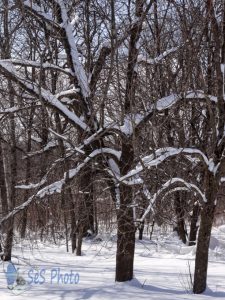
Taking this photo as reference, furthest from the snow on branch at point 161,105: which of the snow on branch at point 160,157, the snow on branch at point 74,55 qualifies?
the snow on branch at point 74,55

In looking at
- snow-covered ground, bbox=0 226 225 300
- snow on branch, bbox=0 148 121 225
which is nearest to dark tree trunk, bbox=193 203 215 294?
snow-covered ground, bbox=0 226 225 300

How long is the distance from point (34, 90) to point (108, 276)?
11.0 ft

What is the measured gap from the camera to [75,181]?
6.98 meters

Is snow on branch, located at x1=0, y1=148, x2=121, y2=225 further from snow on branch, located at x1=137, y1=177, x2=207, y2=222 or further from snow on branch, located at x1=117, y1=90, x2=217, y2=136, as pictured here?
snow on branch, located at x1=137, y1=177, x2=207, y2=222

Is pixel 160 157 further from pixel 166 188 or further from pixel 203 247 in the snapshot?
pixel 203 247

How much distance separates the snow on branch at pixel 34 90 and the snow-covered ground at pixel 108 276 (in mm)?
1669

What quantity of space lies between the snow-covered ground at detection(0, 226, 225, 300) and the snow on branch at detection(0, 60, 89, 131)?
1669mm

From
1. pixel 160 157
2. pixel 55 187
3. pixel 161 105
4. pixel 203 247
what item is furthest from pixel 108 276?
pixel 161 105

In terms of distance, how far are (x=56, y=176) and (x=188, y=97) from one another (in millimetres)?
2381

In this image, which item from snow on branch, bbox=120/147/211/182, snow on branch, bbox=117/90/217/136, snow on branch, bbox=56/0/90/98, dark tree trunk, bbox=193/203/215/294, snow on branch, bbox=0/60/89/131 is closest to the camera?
snow on branch, bbox=120/147/211/182

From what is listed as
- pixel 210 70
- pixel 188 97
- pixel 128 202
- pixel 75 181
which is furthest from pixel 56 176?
pixel 210 70

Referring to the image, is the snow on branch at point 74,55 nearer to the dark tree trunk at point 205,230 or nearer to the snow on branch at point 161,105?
the snow on branch at point 161,105

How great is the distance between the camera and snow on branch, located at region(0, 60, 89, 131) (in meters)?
6.48

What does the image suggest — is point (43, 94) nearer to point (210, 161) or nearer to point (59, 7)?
point (59, 7)
